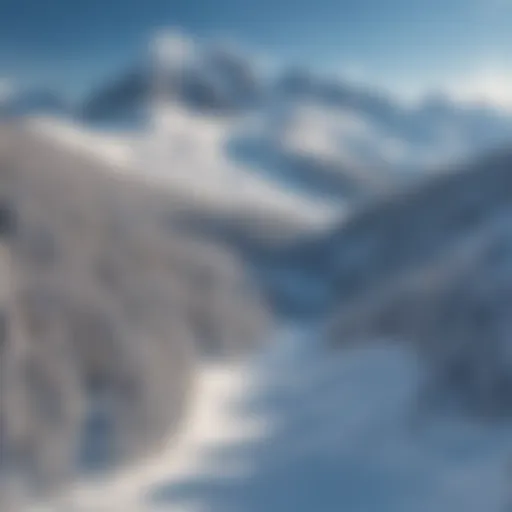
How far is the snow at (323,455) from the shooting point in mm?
11055

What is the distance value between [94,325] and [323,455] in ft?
16.4

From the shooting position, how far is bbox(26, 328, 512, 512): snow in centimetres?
1105

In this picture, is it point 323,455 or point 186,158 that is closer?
point 323,455

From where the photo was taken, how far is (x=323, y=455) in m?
12.5

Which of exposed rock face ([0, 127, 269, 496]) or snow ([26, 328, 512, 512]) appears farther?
exposed rock face ([0, 127, 269, 496])

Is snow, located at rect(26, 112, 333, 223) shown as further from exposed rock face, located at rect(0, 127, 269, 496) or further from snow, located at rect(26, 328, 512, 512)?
snow, located at rect(26, 328, 512, 512)

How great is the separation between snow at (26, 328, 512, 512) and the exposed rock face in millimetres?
710

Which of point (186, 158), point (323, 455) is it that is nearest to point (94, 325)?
point (323, 455)

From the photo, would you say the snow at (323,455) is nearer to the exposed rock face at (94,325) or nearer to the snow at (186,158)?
the exposed rock face at (94,325)

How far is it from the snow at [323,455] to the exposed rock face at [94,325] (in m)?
0.71

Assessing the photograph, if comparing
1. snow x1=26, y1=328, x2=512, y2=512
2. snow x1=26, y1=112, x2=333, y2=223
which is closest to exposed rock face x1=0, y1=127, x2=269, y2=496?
snow x1=26, y1=328, x2=512, y2=512

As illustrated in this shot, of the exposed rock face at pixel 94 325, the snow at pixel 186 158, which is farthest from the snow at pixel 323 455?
the snow at pixel 186 158

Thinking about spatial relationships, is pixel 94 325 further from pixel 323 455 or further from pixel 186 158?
pixel 186 158

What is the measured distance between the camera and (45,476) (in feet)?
37.4
